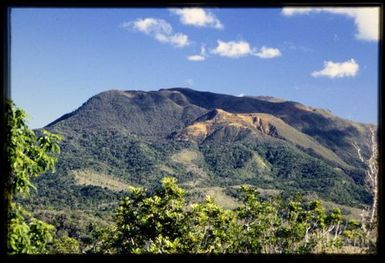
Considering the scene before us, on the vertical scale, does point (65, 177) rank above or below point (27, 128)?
below

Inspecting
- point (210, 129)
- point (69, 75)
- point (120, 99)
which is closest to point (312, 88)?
point (210, 129)

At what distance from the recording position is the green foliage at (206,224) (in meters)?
6.15

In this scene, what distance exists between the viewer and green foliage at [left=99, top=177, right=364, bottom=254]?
242 inches

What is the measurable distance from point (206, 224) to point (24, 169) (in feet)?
14.4

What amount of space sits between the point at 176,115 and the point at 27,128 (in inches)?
4782

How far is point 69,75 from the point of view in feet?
270

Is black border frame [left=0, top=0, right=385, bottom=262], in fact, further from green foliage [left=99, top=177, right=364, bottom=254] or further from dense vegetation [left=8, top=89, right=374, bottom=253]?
green foliage [left=99, top=177, right=364, bottom=254]

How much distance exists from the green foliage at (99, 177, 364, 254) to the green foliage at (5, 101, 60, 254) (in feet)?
10.9

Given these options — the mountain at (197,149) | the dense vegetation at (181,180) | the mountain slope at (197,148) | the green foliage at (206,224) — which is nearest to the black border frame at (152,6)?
the dense vegetation at (181,180)

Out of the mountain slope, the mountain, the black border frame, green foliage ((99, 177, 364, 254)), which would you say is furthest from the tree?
the mountain slope

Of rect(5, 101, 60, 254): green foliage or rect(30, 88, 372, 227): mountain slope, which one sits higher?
rect(5, 101, 60, 254): green foliage

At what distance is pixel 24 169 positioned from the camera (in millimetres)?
2328

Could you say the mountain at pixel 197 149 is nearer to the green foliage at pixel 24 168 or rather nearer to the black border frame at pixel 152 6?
the green foliage at pixel 24 168
